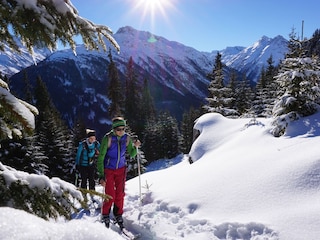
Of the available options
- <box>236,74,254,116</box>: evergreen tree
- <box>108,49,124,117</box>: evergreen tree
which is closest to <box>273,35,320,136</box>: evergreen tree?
<box>236,74,254,116</box>: evergreen tree

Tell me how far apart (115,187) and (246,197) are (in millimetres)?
3198

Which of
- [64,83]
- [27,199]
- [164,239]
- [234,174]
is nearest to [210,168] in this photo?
[234,174]

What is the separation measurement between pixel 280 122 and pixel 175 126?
40.9 m

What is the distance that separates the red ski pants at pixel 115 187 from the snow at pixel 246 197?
1.77 ft

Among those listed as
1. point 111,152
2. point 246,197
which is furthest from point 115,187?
point 246,197

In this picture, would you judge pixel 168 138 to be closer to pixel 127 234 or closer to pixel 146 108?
pixel 146 108

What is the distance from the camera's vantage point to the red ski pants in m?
6.31

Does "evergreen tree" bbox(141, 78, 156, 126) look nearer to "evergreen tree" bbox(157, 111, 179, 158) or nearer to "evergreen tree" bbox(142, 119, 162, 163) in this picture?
"evergreen tree" bbox(142, 119, 162, 163)

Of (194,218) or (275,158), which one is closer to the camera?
(194,218)

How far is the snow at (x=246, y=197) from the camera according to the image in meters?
5.23

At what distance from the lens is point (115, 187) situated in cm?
660

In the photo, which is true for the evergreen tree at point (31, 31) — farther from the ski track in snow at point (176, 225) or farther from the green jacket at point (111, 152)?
the ski track in snow at point (176, 225)

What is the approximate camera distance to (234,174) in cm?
736

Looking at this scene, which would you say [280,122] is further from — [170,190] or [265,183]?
[170,190]
